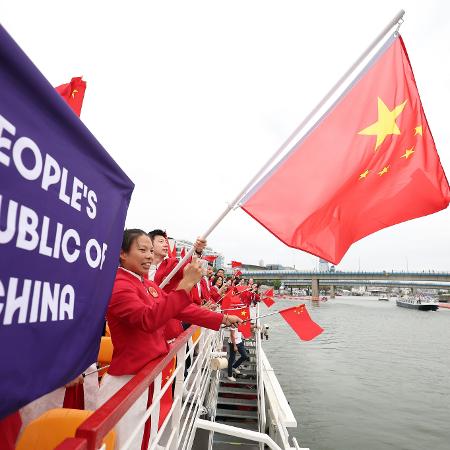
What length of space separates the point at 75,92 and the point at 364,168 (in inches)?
119

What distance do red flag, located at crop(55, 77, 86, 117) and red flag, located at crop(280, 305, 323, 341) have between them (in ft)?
10.5

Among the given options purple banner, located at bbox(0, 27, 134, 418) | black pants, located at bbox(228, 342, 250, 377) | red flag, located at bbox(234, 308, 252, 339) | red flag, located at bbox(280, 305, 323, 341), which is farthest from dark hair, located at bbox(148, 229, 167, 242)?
black pants, located at bbox(228, 342, 250, 377)

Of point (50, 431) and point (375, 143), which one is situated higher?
point (375, 143)

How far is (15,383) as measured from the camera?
1010 mm

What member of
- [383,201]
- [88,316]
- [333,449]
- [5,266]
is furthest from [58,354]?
[333,449]

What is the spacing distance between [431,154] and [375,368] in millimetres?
17678

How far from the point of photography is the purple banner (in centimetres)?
95

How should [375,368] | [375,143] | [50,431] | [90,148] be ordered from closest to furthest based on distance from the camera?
[90,148] < [50,431] < [375,143] < [375,368]

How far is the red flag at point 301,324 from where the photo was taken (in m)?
4.09

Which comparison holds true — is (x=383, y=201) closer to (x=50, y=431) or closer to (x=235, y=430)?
(x=235, y=430)

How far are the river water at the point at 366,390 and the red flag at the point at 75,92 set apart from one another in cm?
982

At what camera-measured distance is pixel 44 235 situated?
1.09 m

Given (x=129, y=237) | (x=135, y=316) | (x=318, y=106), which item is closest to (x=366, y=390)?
(x=318, y=106)

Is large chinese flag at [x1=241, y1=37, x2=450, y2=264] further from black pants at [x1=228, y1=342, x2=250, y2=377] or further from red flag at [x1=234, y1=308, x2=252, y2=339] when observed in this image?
black pants at [x1=228, y1=342, x2=250, y2=377]
